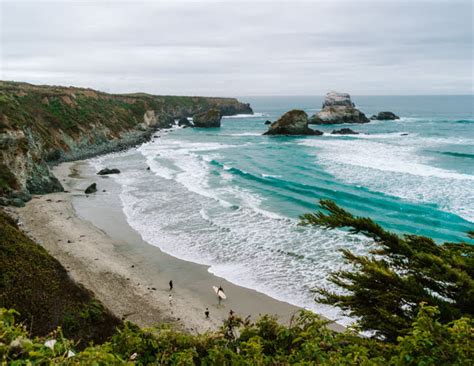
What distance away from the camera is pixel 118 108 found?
90.9m

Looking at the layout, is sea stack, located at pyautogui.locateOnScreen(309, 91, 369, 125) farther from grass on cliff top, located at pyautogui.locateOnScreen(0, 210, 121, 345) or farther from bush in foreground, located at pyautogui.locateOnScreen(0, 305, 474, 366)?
bush in foreground, located at pyautogui.locateOnScreen(0, 305, 474, 366)

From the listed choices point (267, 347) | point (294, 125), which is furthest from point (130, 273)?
point (294, 125)

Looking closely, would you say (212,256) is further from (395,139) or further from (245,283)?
(395,139)

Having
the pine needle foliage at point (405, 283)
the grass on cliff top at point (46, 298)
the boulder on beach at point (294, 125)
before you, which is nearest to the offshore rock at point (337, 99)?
the boulder on beach at point (294, 125)

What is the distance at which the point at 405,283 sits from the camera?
6.87 m

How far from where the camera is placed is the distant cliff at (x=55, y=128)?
102 ft

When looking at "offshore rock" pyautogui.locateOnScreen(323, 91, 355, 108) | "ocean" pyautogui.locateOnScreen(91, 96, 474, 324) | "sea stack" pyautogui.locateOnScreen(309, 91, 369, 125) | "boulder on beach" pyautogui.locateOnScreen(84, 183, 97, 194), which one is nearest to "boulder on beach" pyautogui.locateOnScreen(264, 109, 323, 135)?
"ocean" pyautogui.locateOnScreen(91, 96, 474, 324)

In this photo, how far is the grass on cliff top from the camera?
11672mm

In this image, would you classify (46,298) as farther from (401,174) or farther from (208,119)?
(208,119)

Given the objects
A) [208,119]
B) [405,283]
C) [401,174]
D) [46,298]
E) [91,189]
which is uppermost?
[208,119]

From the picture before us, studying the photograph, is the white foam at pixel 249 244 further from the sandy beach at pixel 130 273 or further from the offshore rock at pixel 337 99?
the offshore rock at pixel 337 99

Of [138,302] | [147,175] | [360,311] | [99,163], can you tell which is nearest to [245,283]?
[138,302]

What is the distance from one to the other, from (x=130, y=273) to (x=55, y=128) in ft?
152

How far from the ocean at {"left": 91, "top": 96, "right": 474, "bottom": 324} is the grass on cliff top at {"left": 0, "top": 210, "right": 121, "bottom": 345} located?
7481 mm
